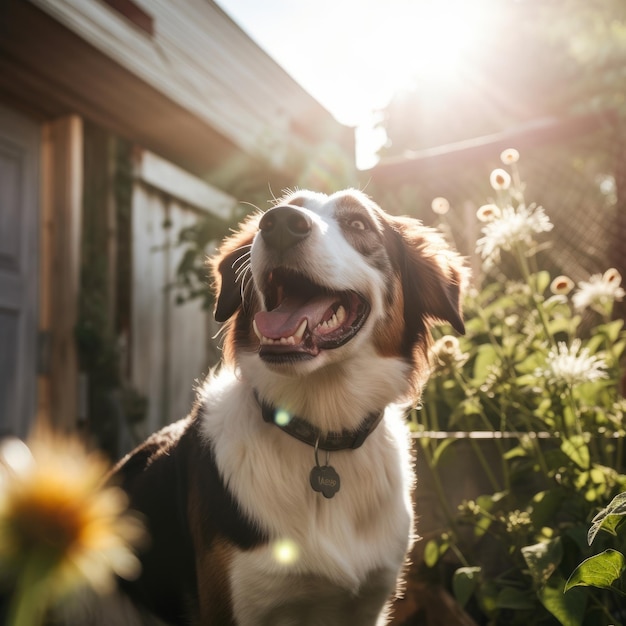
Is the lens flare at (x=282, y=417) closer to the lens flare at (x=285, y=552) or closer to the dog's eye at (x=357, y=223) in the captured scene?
the lens flare at (x=285, y=552)

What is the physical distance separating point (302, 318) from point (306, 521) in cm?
56

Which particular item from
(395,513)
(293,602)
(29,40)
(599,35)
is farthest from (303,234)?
(599,35)

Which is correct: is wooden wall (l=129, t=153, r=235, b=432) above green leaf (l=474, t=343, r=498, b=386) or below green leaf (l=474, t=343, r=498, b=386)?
above

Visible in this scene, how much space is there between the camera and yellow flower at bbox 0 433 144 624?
32 centimetres

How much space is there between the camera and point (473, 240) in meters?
4.42

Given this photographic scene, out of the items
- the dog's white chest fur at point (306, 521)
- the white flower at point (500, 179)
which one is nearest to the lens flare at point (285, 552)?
the dog's white chest fur at point (306, 521)

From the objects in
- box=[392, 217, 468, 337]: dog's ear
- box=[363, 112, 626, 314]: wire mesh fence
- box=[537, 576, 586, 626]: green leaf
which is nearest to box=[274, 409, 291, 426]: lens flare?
box=[392, 217, 468, 337]: dog's ear

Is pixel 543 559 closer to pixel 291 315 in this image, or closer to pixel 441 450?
pixel 441 450

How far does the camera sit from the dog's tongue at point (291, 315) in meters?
1.83

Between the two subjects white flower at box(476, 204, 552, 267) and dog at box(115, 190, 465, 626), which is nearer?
dog at box(115, 190, 465, 626)

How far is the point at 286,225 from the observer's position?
6.07ft

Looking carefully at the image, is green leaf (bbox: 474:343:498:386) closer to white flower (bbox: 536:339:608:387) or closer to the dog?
the dog

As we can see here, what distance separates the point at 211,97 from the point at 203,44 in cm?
37

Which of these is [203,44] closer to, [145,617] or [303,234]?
[303,234]
